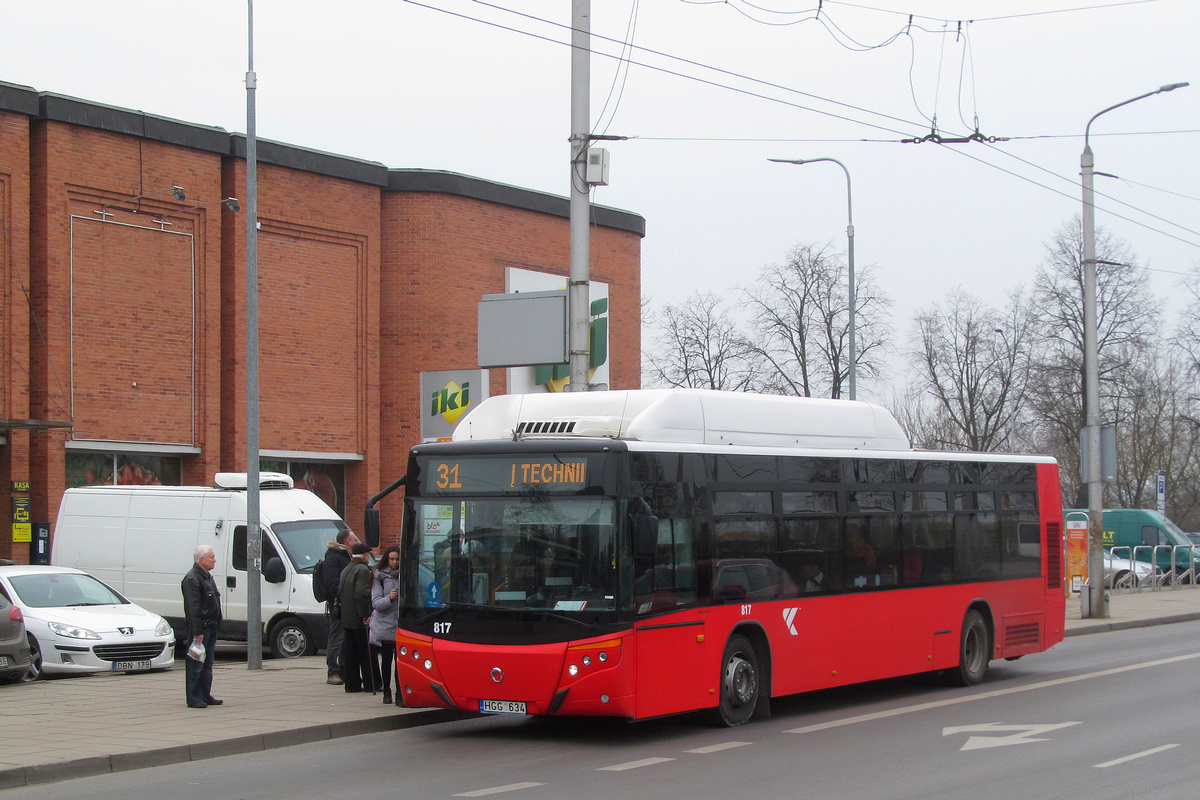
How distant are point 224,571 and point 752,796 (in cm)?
1275

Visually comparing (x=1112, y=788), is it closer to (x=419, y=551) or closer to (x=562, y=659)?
(x=562, y=659)

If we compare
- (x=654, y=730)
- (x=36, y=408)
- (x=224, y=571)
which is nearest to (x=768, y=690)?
(x=654, y=730)

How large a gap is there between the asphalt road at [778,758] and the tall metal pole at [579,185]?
185 inches

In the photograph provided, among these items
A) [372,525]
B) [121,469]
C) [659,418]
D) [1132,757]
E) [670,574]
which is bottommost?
[1132,757]

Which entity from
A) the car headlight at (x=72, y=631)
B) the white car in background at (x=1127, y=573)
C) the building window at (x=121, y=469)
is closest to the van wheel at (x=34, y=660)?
the car headlight at (x=72, y=631)

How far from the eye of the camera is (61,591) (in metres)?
17.6

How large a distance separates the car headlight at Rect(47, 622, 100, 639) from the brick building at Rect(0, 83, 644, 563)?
23.1ft

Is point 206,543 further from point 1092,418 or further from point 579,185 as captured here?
point 1092,418

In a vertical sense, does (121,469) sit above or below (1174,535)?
above

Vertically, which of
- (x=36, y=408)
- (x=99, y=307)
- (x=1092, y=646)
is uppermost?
(x=99, y=307)

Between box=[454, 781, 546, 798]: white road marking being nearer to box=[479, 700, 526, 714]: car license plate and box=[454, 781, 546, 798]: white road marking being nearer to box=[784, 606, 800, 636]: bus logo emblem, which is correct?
box=[479, 700, 526, 714]: car license plate

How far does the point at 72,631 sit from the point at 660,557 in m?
9.10

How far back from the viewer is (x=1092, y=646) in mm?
20875

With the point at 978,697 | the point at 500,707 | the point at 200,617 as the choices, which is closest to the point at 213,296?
the point at 200,617
